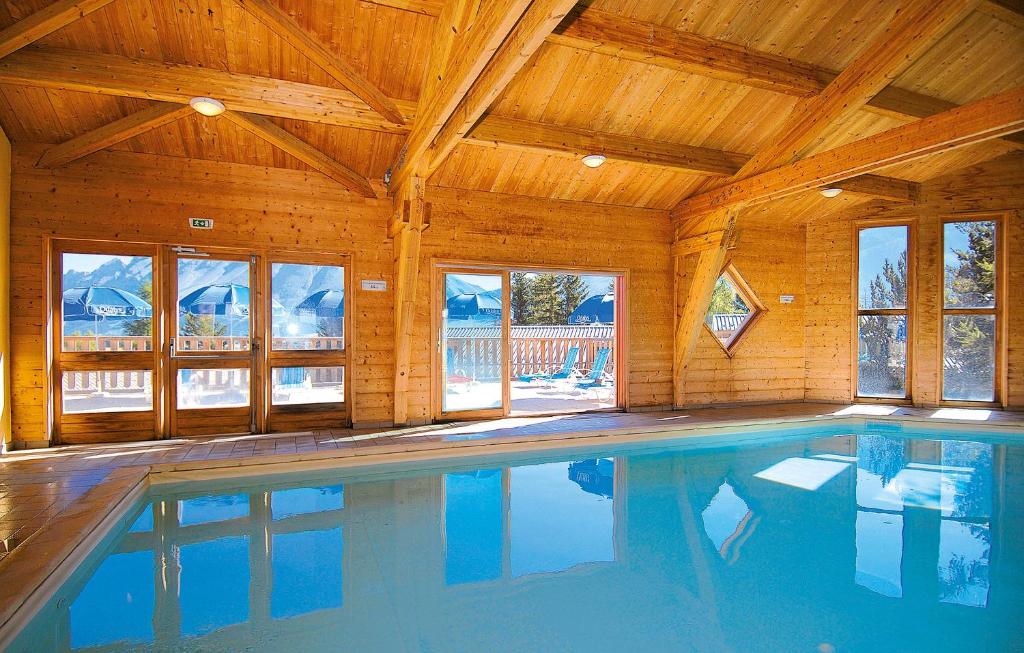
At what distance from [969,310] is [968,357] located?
25.4 inches

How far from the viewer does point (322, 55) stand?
417 centimetres

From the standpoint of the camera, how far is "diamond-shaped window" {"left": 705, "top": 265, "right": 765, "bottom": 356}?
7793 mm

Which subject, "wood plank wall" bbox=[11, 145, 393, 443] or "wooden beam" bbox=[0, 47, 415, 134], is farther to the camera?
"wood plank wall" bbox=[11, 145, 393, 443]

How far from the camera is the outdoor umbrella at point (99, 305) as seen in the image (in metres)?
5.03

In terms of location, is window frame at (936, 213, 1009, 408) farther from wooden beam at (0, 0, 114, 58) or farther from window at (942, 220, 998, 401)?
wooden beam at (0, 0, 114, 58)

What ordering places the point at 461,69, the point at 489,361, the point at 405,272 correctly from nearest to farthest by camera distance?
1. the point at 461,69
2. the point at 405,272
3. the point at 489,361

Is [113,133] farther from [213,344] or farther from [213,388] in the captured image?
[213,388]

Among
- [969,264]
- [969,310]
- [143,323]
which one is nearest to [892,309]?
[969,310]

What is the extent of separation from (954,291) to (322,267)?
27.3 feet

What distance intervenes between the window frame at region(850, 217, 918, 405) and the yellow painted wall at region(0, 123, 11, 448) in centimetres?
983

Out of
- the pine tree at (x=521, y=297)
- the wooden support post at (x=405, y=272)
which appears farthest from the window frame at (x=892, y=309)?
the pine tree at (x=521, y=297)

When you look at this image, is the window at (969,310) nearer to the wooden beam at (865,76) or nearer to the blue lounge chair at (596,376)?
the wooden beam at (865,76)

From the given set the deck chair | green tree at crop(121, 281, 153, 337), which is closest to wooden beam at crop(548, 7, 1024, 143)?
the deck chair

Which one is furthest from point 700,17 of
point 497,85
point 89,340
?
point 89,340
